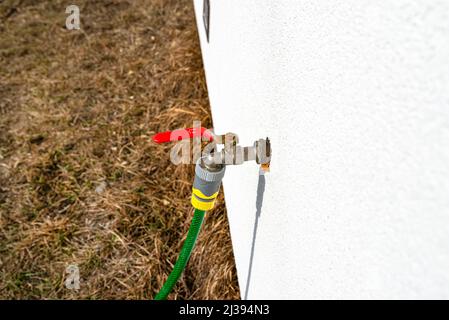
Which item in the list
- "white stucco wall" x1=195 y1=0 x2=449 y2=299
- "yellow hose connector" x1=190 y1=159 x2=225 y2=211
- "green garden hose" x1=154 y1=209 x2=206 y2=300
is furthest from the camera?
"green garden hose" x1=154 y1=209 x2=206 y2=300

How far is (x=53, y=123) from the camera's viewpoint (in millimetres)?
2133

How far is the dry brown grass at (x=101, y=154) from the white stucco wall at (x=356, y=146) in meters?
0.85

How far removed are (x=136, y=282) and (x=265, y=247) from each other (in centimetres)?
84

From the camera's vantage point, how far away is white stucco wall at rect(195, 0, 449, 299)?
0.33 metres

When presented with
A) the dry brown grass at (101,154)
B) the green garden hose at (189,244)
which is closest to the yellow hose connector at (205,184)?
the green garden hose at (189,244)

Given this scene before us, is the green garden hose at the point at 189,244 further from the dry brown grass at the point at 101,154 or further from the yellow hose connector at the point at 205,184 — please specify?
the dry brown grass at the point at 101,154

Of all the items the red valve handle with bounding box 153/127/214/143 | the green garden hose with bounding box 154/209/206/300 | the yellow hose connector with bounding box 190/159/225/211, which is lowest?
the green garden hose with bounding box 154/209/206/300

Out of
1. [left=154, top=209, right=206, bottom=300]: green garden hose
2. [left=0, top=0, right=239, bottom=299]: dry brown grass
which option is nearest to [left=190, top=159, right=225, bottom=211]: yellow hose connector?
[left=154, top=209, right=206, bottom=300]: green garden hose

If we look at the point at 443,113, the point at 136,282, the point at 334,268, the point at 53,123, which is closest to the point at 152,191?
the point at 136,282

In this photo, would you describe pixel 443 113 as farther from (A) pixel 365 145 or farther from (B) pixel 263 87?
(B) pixel 263 87

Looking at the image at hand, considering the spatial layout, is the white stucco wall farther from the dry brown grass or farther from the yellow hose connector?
the dry brown grass

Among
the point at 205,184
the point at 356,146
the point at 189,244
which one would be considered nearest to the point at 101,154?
the point at 189,244

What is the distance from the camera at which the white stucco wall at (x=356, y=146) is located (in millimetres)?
327

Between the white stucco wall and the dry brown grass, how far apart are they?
2.77 ft
